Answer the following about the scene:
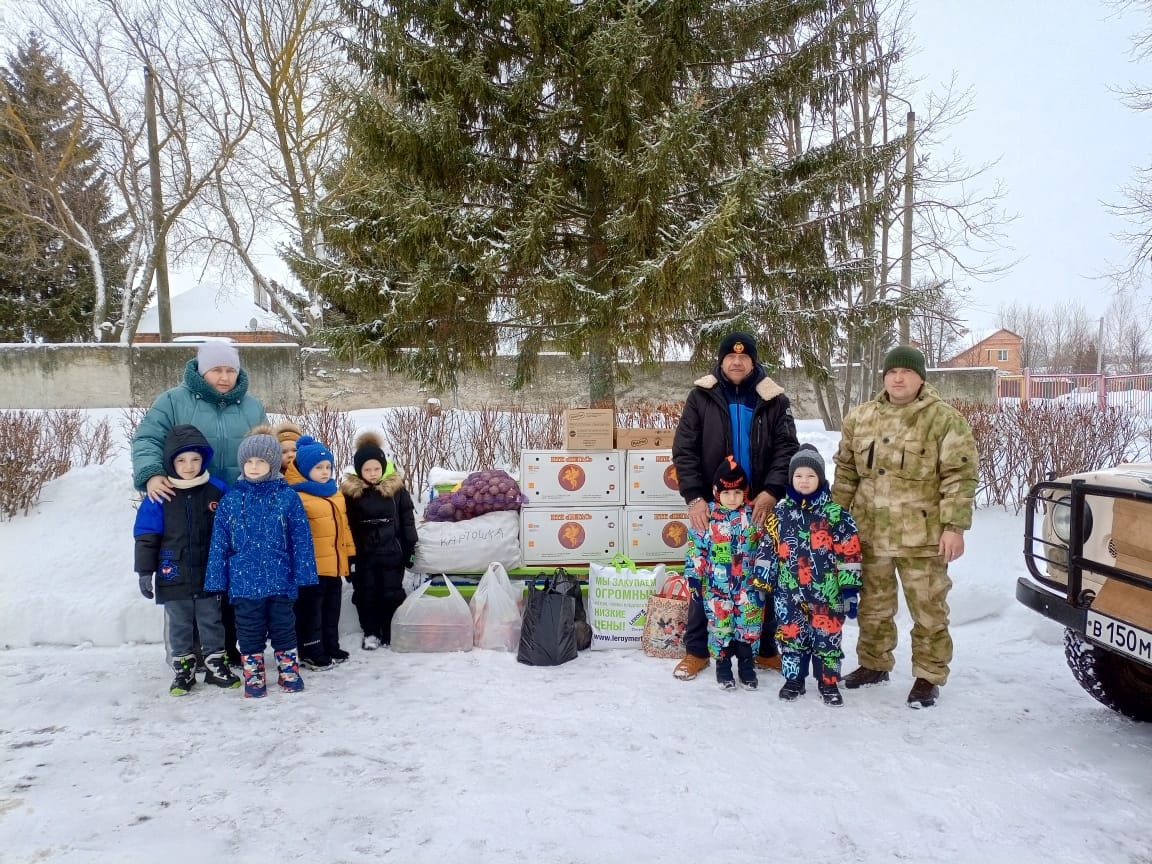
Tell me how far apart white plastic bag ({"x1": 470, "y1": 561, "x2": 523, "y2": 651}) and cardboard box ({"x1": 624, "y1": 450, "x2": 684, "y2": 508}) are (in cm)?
128

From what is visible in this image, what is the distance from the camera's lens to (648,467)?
5.69 m

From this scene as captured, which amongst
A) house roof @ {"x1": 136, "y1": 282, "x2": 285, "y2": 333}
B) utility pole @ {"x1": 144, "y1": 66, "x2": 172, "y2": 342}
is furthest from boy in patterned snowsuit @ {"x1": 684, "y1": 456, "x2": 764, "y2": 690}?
house roof @ {"x1": 136, "y1": 282, "x2": 285, "y2": 333}

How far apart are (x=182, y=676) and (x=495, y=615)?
6.42ft

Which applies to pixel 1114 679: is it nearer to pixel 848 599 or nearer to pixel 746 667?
pixel 848 599

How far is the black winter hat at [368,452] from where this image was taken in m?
5.22

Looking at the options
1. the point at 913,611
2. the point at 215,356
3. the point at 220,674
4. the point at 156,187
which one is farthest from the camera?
the point at 156,187

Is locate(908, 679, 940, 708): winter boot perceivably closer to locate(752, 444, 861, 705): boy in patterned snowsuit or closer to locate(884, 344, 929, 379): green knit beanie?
locate(752, 444, 861, 705): boy in patterned snowsuit

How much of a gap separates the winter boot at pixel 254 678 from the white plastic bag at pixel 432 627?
39.4 inches

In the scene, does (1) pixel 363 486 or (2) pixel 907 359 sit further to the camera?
(1) pixel 363 486

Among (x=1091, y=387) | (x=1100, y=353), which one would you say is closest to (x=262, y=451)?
(x=1091, y=387)

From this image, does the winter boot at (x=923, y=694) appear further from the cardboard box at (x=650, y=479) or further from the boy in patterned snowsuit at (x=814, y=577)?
the cardboard box at (x=650, y=479)

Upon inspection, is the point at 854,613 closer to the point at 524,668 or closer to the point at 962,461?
the point at 962,461

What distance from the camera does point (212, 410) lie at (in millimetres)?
4578

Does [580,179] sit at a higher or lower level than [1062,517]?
higher
